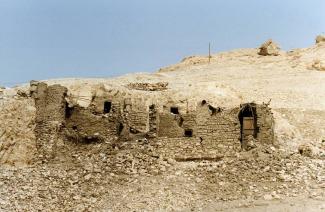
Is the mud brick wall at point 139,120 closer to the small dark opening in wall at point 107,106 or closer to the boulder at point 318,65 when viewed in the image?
the small dark opening in wall at point 107,106

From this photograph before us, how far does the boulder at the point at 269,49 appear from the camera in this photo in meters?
38.3

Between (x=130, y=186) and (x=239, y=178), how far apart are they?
332 cm

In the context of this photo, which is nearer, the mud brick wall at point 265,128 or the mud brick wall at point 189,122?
the mud brick wall at point 265,128

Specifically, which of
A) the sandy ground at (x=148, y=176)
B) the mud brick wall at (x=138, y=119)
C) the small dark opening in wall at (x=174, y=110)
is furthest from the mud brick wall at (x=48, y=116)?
the small dark opening in wall at (x=174, y=110)

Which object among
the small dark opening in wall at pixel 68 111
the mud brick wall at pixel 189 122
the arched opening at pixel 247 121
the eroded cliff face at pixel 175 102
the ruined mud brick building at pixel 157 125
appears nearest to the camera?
the ruined mud brick building at pixel 157 125

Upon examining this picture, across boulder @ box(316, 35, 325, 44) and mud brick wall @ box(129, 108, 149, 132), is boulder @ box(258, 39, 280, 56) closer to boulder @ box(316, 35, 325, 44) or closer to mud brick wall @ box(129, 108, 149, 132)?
boulder @ box(316, 35, 325, 44)

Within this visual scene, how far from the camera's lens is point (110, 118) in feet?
71.8

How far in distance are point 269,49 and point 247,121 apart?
18.0 meters

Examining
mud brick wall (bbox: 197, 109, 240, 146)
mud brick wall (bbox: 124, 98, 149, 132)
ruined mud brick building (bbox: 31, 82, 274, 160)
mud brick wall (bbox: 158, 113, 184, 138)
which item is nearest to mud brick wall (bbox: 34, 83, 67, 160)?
ruined mud brick building (bbox: 31, 82, 274, 160)

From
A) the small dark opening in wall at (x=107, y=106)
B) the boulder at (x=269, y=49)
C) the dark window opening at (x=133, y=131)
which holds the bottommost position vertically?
the dark window opening at (x=133, y=131)

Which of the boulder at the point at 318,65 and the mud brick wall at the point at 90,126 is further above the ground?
the boulder at the point at 318,65

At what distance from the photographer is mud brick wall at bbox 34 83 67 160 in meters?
21.4

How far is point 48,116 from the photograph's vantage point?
22109 millimetres

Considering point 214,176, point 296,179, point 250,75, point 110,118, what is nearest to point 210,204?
point 214,176
